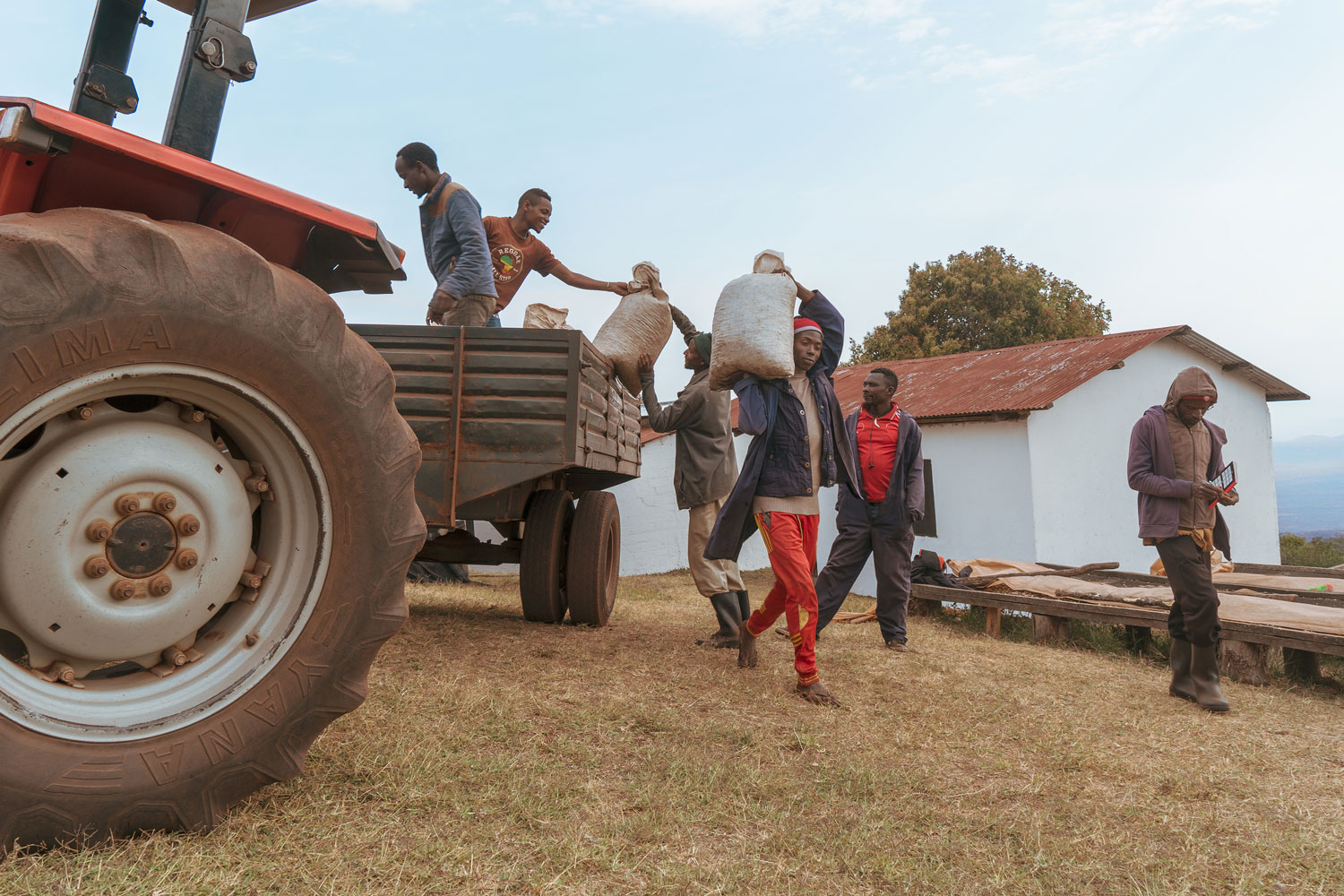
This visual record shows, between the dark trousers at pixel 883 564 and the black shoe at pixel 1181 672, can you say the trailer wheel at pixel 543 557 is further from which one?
the black shoe at pixel 1181 672

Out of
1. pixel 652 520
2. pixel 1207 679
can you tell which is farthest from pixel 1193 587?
pixel 652 520

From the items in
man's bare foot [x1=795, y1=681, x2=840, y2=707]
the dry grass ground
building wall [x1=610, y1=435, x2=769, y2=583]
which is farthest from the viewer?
building wall [x1=610, y1=435, x2=769, y2=583]

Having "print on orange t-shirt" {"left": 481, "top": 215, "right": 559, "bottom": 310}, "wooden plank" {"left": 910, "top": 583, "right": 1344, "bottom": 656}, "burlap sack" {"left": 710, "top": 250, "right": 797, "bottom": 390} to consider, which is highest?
"print on orange t-shirt" {"left": 481, "top": 215, "right": 559, "bottom": 310}

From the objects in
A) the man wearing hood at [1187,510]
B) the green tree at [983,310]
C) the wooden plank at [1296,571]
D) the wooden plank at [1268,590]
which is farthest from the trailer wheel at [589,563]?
the green tree at [983,310]

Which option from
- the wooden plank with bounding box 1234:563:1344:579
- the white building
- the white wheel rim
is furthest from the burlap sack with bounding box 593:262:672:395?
the wooden plank with bounding box 1234:563:1344:579

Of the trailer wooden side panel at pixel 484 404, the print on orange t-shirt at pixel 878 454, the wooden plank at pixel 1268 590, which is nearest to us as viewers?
the trailer wooden side panel at pixel 484 404

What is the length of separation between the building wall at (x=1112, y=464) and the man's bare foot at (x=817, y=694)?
7543 mm

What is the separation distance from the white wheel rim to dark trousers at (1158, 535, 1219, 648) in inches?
179

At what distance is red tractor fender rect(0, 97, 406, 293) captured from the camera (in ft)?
6.11

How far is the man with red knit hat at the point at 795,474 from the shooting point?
4227 millimetres

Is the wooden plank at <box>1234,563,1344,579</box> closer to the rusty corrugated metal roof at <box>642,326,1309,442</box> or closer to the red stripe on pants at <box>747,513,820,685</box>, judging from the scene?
the rusty corrugated metal roof at <box>642,326,1309,442</box>

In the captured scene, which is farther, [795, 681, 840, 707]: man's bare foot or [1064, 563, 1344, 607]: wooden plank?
[1064, 563, 1344, 607]: wooden plank

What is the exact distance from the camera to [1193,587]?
480 centimetres

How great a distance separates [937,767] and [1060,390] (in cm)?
895
